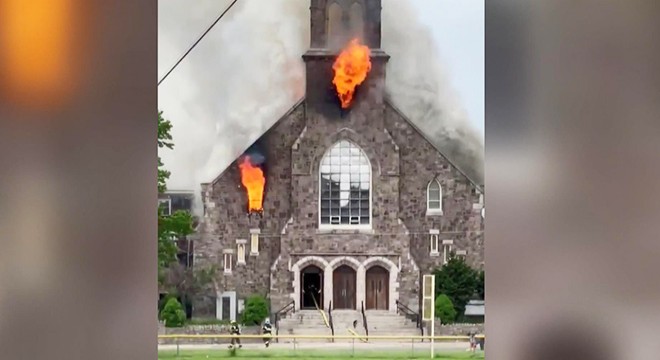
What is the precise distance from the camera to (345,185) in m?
2.04

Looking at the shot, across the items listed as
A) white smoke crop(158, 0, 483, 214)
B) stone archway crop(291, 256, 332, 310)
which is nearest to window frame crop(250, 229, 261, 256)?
stone archway crop(291, 256, 332, 310)

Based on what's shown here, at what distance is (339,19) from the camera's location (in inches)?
80.0

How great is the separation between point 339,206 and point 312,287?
27cm

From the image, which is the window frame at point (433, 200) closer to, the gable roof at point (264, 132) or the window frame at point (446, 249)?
the window frame at point (446, 249)

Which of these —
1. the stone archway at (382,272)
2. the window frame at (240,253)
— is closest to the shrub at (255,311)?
the window frame at (240,253)

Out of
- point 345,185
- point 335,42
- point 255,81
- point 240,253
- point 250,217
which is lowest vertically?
point 240,253

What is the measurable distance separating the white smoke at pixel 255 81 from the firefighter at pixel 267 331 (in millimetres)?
496

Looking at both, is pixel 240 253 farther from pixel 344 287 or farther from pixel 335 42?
pixel 335 42

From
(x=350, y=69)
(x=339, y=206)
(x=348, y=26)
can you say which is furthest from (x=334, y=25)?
(x=339, y=206)

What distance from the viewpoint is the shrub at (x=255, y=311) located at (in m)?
2.03
